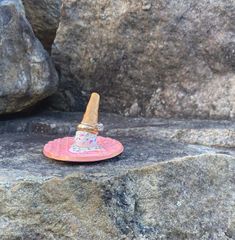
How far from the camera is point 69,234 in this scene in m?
1.36

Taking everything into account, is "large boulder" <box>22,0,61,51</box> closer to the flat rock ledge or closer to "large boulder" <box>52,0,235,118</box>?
"large boulder" <box>52,0,235,118</box>

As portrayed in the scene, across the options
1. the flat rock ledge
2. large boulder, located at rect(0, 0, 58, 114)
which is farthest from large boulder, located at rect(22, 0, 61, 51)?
the flat rock ledge

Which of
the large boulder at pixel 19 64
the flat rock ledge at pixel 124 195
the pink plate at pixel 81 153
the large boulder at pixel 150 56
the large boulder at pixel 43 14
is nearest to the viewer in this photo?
the flat rock ledge at pixel 124 195

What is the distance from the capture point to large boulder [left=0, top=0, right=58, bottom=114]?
1.87 metres

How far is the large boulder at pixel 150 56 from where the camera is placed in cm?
199

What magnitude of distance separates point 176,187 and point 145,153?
201 millimetres

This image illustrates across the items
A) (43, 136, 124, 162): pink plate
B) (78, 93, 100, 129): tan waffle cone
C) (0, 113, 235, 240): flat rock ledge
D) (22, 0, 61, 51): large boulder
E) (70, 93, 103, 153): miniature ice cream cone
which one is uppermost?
(22, 0, 61, 51): large boulder

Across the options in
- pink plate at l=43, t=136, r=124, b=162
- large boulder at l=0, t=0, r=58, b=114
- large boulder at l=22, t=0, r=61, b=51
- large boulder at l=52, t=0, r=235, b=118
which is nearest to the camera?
pink plate at l=43, t=136, r=124, b=162

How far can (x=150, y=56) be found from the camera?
2.06 meters

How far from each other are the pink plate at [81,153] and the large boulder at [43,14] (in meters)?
0.85

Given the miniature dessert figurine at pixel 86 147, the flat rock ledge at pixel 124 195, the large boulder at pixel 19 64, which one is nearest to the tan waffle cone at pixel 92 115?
the miniature dessert figurine at pixel 86 147

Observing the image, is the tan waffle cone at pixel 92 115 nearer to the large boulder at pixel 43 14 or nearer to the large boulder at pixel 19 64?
the large boulder at pixel 19 64

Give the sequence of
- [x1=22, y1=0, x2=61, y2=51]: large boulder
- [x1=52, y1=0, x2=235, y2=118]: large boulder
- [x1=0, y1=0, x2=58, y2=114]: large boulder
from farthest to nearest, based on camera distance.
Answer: [x1=22, y1=0, x2=61, y2=51]: large boulder, [x1=52, y1=0, x2=235, y2=118]: large boulder, [x1=0, y1=0, x2=58, y2=114]: large boulder

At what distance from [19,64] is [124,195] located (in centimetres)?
72
